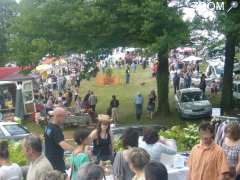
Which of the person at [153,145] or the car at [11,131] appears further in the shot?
the car at [11,131]

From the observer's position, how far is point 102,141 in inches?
388

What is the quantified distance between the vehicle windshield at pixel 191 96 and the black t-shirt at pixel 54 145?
76.9ft

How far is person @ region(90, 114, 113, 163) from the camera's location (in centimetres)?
964

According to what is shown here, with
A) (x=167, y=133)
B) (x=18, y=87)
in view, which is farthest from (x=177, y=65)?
(x=167, y=133)

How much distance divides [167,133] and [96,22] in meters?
14.7

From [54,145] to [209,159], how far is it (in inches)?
97.8

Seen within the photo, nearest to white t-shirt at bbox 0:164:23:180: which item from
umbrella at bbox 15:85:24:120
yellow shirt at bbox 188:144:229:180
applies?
yellow shirt at bbox 188:144:229:180

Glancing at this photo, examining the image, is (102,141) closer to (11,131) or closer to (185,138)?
(185,138)

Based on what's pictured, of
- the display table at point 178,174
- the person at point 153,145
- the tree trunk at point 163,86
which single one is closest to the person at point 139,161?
the person at point 153,145

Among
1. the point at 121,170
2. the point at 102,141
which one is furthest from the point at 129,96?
the point at 121,170

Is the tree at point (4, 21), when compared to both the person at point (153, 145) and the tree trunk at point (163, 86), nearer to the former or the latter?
the tree trunk at point (163, 86)

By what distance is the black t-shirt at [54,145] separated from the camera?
342 inches

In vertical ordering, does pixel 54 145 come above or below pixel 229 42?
below

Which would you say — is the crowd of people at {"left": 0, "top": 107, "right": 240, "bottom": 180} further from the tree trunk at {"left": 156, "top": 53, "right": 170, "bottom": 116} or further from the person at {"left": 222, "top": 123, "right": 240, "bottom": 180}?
the tree trunk at {"left": 156, "top": 53, "right": 170, "bottom": 116}
